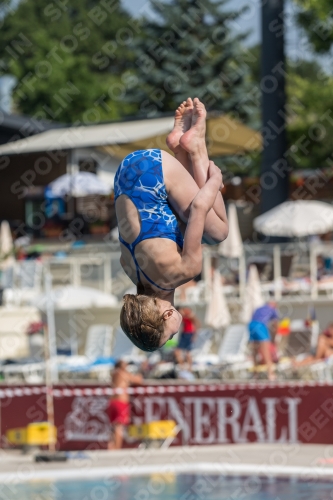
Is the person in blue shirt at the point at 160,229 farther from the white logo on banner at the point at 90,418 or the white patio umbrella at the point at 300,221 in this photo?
the white patio umbrella at the point at 300,221

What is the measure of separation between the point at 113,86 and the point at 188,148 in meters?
43.5

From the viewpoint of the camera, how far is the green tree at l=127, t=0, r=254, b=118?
3572 centimetres

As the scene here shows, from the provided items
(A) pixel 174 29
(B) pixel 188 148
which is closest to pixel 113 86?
(A) pixel 174 29

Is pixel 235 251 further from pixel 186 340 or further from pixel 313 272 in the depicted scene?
pixel 186 340

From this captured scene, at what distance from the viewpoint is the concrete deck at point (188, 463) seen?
1155 centimetres

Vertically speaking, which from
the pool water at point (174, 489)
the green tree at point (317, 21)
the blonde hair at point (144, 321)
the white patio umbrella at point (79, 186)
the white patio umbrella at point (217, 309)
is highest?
the green tree at point (317, 21)

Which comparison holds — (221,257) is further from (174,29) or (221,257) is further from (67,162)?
(174,29)

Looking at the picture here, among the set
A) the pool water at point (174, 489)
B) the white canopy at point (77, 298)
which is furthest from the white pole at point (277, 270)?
the pool water at point (174, 489)

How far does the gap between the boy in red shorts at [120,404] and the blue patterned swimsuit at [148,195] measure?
790cm

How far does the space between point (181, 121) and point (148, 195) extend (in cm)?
86

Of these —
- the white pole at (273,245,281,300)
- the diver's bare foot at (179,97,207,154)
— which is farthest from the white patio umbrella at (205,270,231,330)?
the diver's bare foot at (179,97,207,154)

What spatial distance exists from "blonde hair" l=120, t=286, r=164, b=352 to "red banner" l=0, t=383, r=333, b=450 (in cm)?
744

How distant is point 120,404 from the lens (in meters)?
13.0

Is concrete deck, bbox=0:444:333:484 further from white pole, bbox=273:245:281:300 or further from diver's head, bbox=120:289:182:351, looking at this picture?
diver's head, bbox=120:289:182:351
